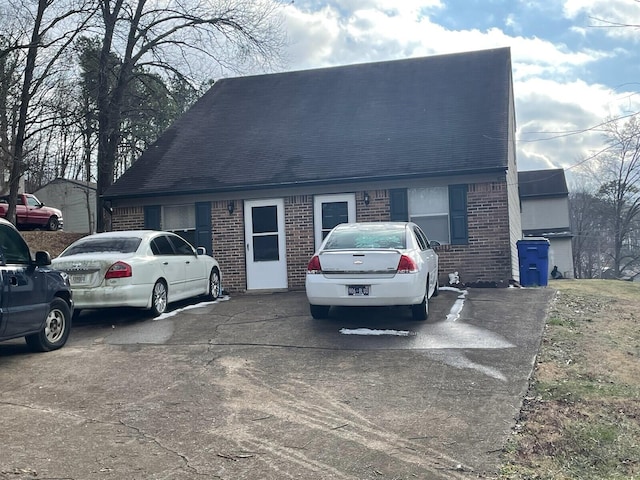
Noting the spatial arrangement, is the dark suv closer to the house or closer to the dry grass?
the dry grass

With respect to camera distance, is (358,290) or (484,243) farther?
(484,243)

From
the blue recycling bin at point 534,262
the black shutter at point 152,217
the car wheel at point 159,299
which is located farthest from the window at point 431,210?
the black shutter at point 152,217

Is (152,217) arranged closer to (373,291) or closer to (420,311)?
(373,291)

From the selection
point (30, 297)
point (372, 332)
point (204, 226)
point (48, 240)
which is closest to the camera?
point (30, 297)

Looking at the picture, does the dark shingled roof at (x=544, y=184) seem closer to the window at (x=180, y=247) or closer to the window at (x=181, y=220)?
the window at (x=181, y=220)

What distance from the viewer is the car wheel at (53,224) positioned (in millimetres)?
24153

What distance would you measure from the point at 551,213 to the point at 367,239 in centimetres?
3354

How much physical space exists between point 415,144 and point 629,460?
10893 mm

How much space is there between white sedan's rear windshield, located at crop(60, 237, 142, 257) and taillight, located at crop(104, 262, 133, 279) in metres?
0.57

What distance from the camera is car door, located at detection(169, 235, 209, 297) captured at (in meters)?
11.2

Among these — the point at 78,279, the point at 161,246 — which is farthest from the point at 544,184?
the point at 78,279

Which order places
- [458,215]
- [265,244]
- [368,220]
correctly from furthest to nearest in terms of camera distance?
[265,244]
[368,220]
[458,215]

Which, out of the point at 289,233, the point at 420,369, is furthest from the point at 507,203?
the point at 420,369

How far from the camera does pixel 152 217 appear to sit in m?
15.4
